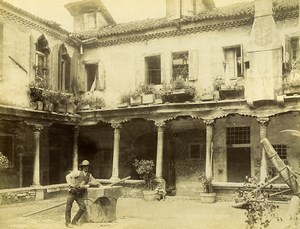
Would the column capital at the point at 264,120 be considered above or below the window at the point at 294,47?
below

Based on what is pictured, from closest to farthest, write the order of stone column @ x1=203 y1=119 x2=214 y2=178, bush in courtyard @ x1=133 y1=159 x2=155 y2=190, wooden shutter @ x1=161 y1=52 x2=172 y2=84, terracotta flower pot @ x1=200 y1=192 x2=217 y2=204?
terracotta flower pot @ x1=200 y1=192 x2=217 y2=204 → stone column @ x1=203 y1=119 x2=214 y2=178 → bush in courtyard @ x1=133 y1=159 x2=155 y2=190 → wooden shutter @ x1=161 y1=52 x2=172 y2=84

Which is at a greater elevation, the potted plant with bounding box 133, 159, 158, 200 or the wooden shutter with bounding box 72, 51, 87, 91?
the wooden shutter with bounding box 72, 51, 87, 91

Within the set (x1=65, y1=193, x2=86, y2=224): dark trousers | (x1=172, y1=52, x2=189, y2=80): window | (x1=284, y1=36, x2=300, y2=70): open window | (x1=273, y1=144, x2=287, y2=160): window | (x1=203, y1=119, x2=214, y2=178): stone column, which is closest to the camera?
(x1=65, y1=193, x2=86, y2=224): dark trousers

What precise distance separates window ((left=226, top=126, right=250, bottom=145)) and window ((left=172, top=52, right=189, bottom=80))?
3.37 meters

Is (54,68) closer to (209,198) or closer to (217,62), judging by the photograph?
(217,62)

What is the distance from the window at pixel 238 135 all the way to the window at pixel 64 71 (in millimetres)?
8366

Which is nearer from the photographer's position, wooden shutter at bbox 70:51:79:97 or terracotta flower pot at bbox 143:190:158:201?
terracotta flower pot at bbox 143:190:158:201

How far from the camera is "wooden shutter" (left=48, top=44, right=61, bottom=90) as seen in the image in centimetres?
1947

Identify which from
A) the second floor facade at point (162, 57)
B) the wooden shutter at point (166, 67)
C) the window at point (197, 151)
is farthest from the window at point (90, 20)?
the window at point (197, 151)

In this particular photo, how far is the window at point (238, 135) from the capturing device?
18844mm

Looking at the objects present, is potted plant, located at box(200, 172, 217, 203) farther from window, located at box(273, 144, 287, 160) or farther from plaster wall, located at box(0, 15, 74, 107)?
plaster wall, located at box(0, 15, 74, 107)

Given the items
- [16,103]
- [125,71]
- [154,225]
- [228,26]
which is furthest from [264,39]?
[16,103]

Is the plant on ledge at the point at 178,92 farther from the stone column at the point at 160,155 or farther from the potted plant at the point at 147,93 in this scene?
the stone column at the point at 160,155

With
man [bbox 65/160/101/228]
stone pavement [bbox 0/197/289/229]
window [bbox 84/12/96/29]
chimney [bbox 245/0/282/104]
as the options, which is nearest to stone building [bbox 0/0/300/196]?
chimney [bbox 245/0/282/104]
